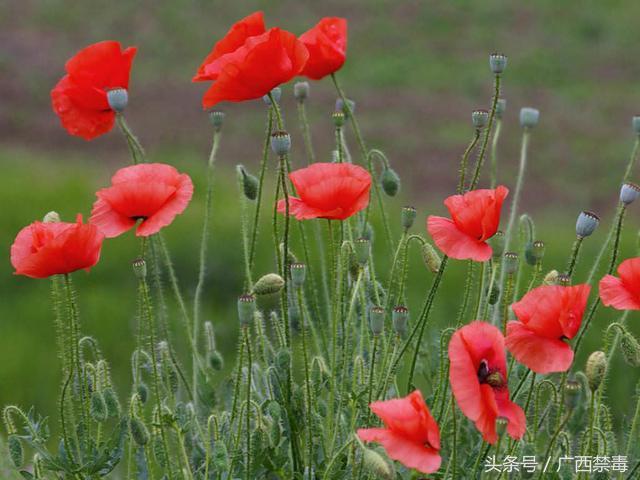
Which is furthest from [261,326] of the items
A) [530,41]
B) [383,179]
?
[530,41]

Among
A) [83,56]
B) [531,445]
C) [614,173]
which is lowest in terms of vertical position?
[614,173]

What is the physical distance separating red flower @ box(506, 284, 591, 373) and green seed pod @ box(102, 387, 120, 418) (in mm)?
424

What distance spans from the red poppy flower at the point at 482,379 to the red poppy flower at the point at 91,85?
1.87 ft

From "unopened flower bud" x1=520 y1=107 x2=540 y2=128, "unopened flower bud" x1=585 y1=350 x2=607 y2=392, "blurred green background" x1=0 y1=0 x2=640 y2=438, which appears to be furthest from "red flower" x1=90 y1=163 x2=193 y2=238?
"blurred green background" x1=0 y1=0 x2=640 y2=438

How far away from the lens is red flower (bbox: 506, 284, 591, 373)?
34.9 inches

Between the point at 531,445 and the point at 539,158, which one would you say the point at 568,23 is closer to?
the point at 539,158

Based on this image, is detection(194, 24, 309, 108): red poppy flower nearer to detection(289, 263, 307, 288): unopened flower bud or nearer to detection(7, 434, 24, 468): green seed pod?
detection(289, 263, 307, 288): unopened flower bud

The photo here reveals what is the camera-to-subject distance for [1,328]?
2.95m

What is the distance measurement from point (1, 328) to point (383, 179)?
6.25 feet

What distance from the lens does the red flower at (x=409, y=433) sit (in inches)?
32.9

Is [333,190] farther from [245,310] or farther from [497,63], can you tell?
[497,63]

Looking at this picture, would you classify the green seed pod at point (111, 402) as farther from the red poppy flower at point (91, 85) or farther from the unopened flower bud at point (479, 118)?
the unopened flower bud at point (479, 118)

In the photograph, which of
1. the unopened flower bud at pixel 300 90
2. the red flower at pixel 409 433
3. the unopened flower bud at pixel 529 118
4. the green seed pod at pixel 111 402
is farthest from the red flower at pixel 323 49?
the red flower at pixel 409 433

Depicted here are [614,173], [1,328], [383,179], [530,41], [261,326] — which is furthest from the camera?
→ [530,41]
